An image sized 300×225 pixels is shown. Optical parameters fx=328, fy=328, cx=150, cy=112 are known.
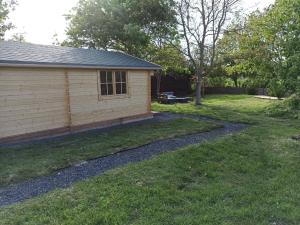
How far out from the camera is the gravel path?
224 inches

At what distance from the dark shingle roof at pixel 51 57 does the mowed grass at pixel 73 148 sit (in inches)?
95.3

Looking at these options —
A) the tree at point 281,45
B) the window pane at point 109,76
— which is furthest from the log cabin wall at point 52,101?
the tree at point 281,45

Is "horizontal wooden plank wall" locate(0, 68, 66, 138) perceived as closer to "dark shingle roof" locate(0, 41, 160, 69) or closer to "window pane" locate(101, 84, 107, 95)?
"dark shingle roof" locate(0, 41, 160, 69)

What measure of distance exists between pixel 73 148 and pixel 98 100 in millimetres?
3919

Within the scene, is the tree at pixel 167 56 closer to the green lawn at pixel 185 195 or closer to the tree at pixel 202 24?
the tree at pixel 202 24

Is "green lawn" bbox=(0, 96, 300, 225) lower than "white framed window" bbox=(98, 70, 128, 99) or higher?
lower

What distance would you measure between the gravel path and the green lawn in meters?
0.36

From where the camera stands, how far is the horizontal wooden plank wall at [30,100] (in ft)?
31.2

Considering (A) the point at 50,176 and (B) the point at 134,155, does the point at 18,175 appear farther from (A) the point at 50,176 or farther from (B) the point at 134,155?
(B) the point at 134,155

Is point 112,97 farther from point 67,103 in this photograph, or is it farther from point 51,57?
point 51,57

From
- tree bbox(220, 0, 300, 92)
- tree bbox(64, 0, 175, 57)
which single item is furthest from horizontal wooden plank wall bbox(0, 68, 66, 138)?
tree bbox(64, 0, 175, 57)

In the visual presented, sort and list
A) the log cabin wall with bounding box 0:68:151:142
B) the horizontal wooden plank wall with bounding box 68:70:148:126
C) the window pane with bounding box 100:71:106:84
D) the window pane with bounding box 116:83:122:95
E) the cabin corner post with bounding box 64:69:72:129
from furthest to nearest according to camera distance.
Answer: the window pane with bounding box 116:83:122:95 < the window pane with bounding box 100:71:106:84 < the horizontal wooden plank wall with bounding box 68:70:148:126 < the cabin corner post with bounding box 64:69:72:129 < the log cabin wall with bounding box 0:68:151:142

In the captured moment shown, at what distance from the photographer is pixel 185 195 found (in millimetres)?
5590

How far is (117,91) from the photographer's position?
1350cm
